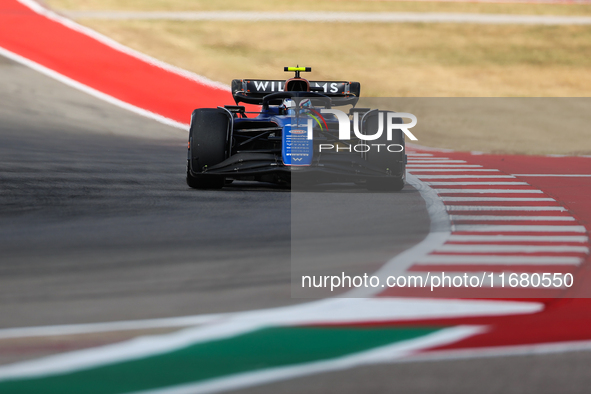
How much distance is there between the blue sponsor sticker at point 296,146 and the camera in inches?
343

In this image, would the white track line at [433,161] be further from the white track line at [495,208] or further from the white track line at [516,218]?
the white track line at [516,218]

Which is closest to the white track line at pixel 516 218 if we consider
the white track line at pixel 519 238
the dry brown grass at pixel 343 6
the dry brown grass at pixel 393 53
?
the white track line at pixel 519 238

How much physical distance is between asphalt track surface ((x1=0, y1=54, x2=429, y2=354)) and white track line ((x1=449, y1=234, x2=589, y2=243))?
0.37 metres

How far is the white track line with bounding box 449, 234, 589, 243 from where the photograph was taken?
21.3ft

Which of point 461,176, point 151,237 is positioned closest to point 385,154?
point 461,176

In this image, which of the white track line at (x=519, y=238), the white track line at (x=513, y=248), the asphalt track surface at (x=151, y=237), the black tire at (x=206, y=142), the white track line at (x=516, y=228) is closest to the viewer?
the asphalt track surface at (x=151, y=237)

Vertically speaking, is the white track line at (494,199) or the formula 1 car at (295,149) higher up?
the formula 1 car at (295,149)

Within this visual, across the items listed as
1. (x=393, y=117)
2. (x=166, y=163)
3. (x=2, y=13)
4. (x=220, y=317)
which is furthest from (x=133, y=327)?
(x=2, y=13)

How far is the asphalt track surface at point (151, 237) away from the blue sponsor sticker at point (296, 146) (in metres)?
0.39

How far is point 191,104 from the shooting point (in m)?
20.4

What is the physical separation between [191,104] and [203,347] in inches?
670

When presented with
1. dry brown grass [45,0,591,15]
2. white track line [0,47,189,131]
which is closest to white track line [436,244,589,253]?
white track line [0,47,189,131]

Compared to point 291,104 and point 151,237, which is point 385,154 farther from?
point 151,237

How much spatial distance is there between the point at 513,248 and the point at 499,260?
0.50 meters
